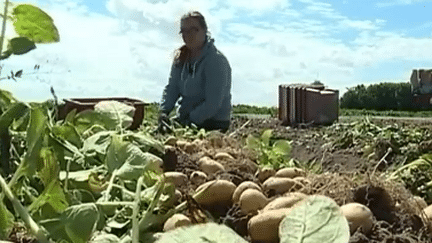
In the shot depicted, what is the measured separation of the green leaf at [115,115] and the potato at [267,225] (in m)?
0.36

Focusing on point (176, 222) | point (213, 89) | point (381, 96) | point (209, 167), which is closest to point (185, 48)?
point (213, 89)

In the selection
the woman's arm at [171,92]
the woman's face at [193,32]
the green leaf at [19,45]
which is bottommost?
the woman's arm at [171,92]

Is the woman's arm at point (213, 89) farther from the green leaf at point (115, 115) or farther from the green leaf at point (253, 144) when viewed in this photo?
the green leaf at point (115, 115)

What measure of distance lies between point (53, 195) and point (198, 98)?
3.43m

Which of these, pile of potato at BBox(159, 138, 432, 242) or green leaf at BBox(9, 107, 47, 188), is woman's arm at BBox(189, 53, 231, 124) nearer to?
pile of potato at BBox(159, 138, 432, 242)

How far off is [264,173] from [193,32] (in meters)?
2.88

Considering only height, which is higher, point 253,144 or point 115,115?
point 115,115

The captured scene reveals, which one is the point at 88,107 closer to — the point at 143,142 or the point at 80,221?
the point at 143,142

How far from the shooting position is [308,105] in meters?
6.31

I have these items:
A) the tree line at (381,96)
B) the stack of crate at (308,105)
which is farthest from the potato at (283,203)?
the tree line at (381,96)

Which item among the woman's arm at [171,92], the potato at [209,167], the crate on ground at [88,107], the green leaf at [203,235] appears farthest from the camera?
the woman's arm at [171,92]

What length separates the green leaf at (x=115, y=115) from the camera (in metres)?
1.22

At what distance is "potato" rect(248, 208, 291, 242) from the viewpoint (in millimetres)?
915

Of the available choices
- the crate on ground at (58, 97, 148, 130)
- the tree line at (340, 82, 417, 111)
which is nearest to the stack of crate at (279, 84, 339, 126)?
the tree line at (340, 82, 417, 111)
